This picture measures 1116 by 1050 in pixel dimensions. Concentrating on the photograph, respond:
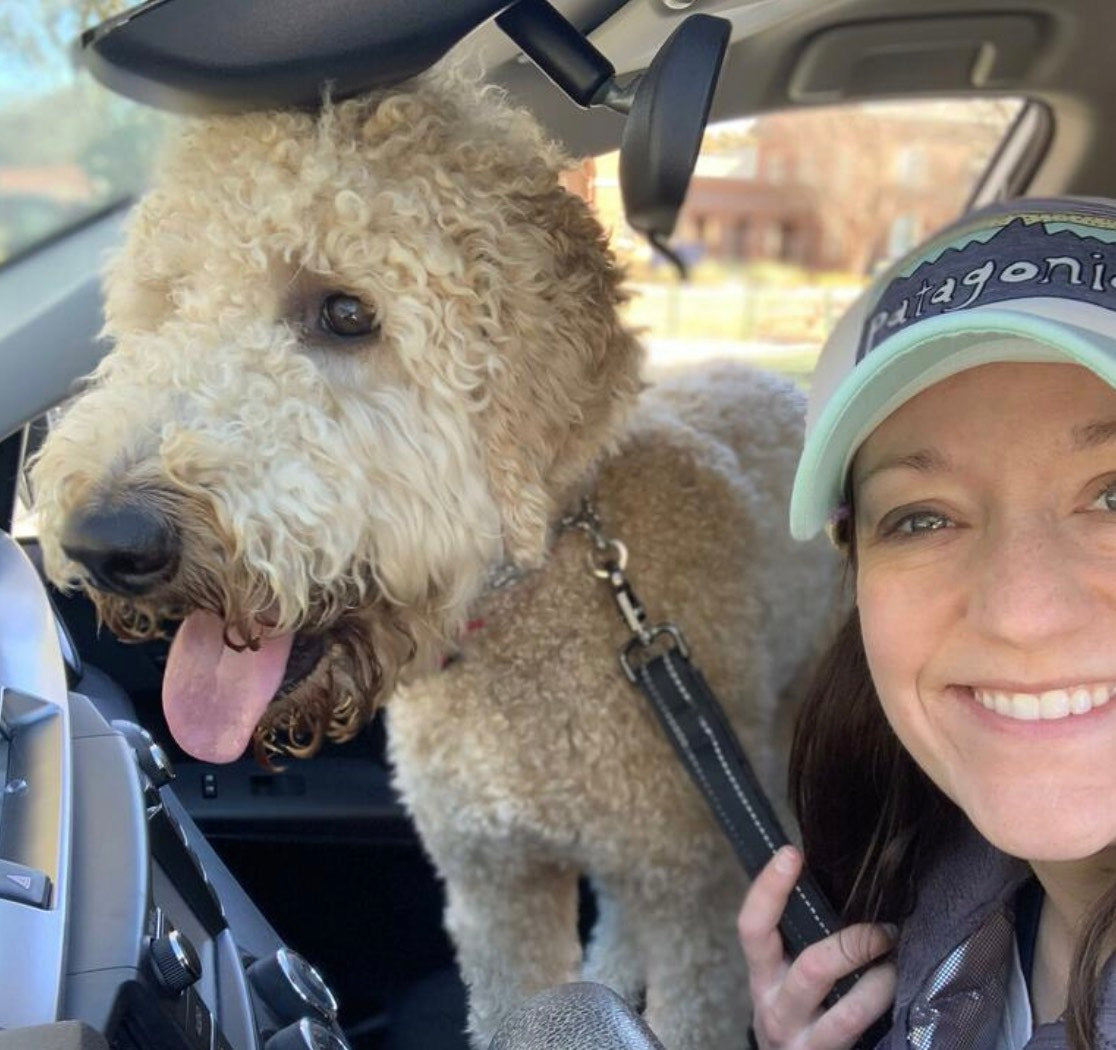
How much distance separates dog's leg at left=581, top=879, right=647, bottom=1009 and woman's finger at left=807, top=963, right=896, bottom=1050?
1032 mm

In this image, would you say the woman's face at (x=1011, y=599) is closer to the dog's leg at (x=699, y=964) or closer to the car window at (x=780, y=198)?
the car window at (x=780, y=198)

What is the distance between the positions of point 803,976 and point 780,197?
639cm

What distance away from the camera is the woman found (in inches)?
42.2

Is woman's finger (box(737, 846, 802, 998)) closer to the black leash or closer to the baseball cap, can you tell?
Answer: the black leash

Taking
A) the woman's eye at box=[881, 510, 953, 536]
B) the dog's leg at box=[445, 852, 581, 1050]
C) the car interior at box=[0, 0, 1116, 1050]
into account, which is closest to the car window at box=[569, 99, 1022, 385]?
the car interior at box=[0, 0, 1116, 1050]

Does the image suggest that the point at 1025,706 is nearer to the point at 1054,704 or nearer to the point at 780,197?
the point at 1054,704

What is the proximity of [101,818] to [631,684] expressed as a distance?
944 mm

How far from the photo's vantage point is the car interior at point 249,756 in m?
1.09

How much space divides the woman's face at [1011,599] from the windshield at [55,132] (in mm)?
986

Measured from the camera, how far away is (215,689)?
154cm

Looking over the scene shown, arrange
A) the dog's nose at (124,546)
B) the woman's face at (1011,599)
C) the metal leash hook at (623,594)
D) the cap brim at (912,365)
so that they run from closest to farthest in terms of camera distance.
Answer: the cap brim at (912,365), the woman's face at (1011,599), the dog's nose at (124,546), the metal leash hook at (623,594)

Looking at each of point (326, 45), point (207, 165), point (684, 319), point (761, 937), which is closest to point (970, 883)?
point (761, 937)

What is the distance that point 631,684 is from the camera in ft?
6.50

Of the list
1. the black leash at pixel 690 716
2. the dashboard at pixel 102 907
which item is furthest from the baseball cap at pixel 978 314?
the dashboard at pixel 102 907
